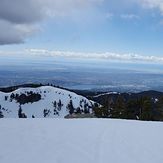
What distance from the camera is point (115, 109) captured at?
4547cm

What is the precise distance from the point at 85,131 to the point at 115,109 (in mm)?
34703

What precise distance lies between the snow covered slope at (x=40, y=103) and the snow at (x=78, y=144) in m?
140

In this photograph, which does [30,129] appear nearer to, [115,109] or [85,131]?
[85,131]

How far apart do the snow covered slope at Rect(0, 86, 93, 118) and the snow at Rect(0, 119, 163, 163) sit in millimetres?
139529

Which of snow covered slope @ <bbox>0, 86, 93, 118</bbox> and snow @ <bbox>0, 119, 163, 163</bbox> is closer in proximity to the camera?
snow @ <bbox>0, 119, 163, 163</bbox>

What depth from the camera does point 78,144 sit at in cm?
914

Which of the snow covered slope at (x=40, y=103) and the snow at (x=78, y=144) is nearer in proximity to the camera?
the snow at (x=78, y=144)

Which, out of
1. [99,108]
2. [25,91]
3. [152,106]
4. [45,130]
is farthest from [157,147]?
[25,91]

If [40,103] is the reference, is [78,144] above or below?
above

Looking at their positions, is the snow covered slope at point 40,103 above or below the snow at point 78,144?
below

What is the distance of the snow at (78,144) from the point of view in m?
7.66

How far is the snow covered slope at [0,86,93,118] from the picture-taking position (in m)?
157

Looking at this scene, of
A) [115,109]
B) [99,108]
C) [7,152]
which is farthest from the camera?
[99,108]

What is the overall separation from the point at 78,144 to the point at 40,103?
559 ft
